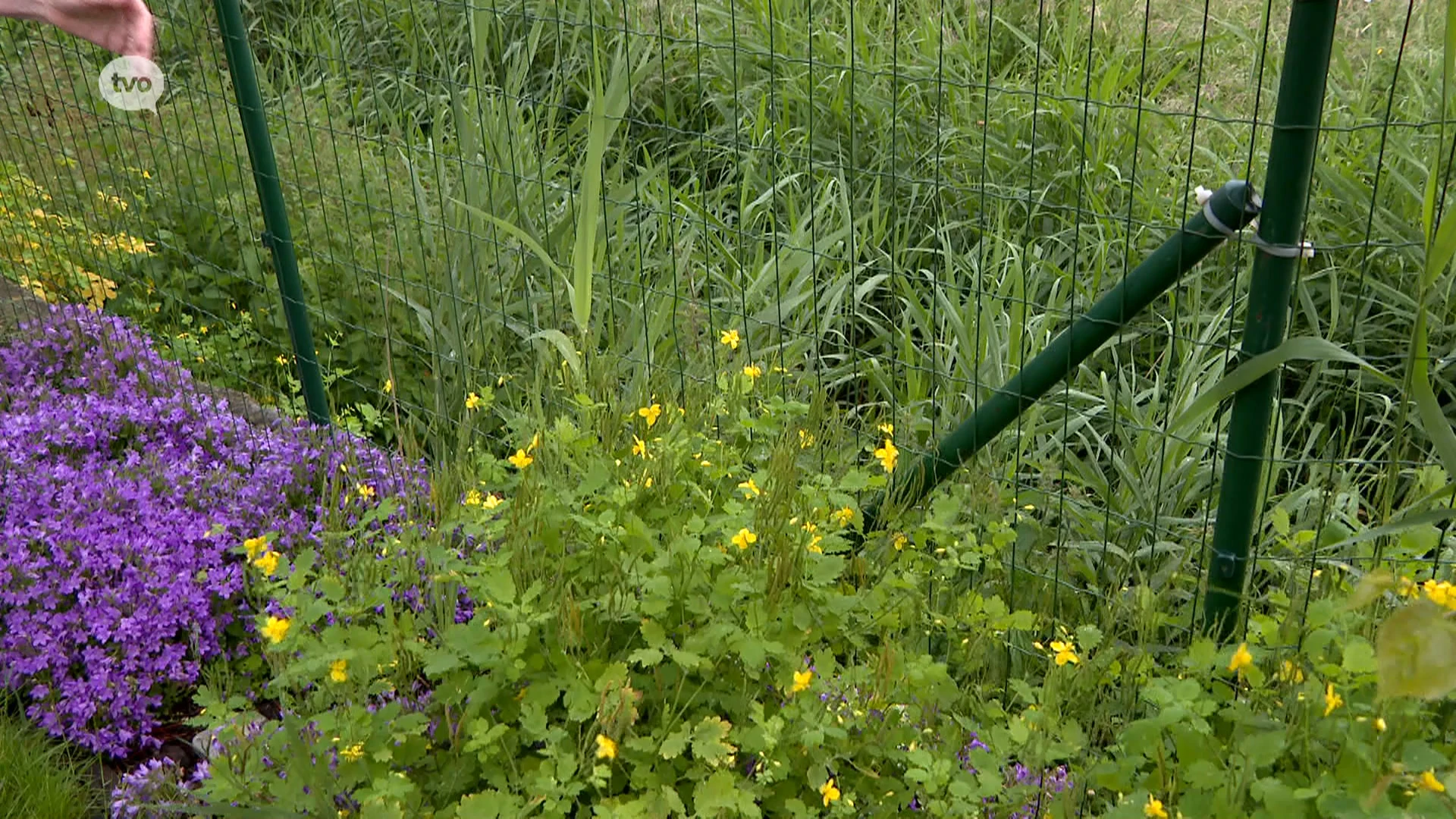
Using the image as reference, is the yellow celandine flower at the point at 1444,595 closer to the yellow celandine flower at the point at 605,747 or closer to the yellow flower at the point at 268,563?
the yellow celandine flower at the point at 605,747

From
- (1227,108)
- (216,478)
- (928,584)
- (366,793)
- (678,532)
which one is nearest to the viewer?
(366,793)

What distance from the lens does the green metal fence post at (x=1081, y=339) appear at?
2.06m

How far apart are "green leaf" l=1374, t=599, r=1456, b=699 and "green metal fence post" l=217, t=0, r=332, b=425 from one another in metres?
2.78

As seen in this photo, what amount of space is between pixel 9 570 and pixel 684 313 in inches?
66.4

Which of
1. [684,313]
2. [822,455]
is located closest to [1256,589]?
[822,455]

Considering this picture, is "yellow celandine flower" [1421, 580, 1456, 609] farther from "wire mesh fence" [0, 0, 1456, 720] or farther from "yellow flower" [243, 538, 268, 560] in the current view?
"yellow flower" [243, 538, 268, 560]

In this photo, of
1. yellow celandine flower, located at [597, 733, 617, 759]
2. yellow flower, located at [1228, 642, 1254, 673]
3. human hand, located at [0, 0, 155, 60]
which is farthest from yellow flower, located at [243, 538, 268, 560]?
human hand, located at [0, 0, 155, 60]

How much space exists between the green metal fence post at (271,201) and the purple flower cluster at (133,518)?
17cm

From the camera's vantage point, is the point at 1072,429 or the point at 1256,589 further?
Answer: the point at 1072,429

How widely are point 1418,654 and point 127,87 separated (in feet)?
14.5

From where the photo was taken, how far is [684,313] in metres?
3.49

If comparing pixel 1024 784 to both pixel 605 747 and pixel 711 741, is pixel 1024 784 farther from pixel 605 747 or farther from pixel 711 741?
pixel 605 747

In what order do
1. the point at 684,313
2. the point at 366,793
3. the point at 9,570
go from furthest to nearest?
the point at 684,313, the point at 9,570, the point at 366,793

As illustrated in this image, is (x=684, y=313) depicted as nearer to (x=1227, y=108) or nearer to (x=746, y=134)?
(x=746, y=134)
